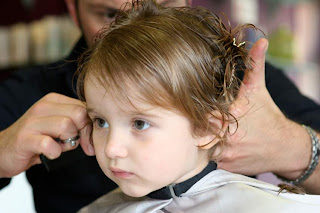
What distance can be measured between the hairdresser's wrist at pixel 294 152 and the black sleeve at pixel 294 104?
0.26m

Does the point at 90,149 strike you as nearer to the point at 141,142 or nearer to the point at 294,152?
the point at 141,142

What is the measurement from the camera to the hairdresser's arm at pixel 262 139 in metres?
1.19

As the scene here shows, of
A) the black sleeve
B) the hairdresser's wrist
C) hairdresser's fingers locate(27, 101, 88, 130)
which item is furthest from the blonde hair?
the black sleeve

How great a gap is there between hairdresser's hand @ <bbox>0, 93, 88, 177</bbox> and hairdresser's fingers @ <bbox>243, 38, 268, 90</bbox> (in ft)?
1.30

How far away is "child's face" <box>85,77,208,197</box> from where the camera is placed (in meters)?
1.01

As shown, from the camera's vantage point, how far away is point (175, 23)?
1.08 metres

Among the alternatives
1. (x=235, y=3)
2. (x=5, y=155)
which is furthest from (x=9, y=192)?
(x=235, y=3)

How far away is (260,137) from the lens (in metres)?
1.24

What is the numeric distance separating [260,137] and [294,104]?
0.43 metres

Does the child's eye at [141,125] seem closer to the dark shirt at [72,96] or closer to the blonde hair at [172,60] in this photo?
the blonde hair at [172,60]

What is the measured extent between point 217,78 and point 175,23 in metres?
0.15

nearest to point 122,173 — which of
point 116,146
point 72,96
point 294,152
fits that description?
point 116,146

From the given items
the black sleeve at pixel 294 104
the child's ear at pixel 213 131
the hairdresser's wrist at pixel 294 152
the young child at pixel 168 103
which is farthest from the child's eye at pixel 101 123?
the black sleeve at pixel 294 104

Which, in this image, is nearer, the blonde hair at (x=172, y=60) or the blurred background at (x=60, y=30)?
the blonde hair at (x=172, y=60)
